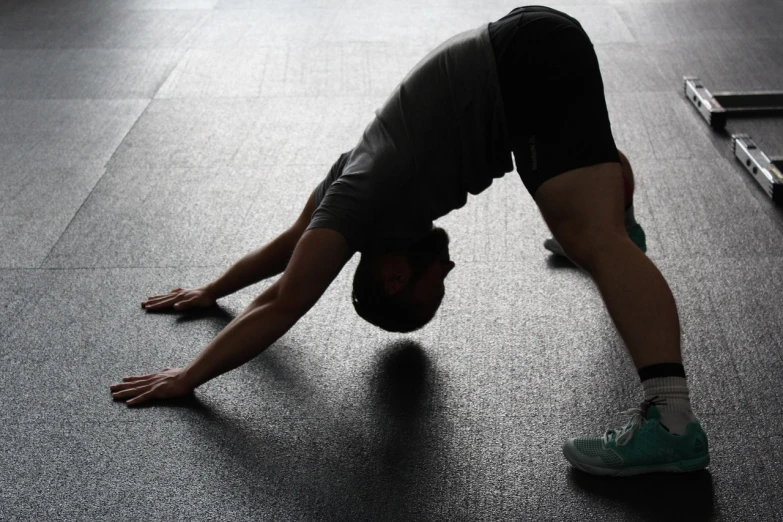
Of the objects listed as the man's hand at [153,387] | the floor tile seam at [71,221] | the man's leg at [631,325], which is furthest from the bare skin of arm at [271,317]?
the floor tile seam at [71,221]

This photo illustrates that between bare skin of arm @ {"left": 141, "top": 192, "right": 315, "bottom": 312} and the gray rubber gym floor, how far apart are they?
51mm

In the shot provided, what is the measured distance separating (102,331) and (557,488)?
1108 millimetres

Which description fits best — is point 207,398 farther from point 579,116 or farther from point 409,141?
point 579,116

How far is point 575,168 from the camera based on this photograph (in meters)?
1.53

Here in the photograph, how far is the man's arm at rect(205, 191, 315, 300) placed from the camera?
1.93 meters

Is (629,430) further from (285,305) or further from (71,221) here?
(71,221)

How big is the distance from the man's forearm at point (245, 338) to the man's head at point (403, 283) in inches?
7.4

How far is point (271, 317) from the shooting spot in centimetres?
162

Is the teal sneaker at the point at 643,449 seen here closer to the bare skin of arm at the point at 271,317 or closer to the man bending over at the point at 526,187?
the man bending over at the point at 526,187

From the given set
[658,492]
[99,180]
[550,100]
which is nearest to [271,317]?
[550,100]

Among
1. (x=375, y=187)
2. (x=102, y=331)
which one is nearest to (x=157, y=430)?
(x=102, y=331)

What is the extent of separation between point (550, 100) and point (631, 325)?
41 cm

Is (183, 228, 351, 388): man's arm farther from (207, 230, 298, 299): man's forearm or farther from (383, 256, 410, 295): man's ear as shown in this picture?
(207, 230, 298, 299): man's forearm

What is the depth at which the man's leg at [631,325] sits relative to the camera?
1.47 meters
